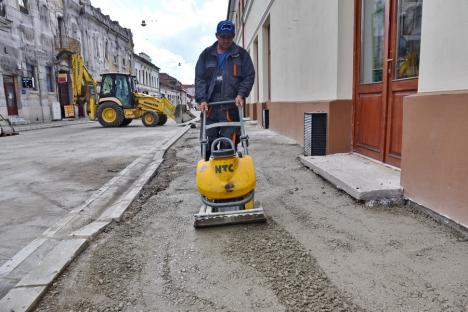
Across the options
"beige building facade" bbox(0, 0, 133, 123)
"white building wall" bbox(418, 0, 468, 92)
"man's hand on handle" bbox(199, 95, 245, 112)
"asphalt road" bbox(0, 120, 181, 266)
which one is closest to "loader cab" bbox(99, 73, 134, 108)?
"beige building facade" bbox(0, 0, 133, 123)

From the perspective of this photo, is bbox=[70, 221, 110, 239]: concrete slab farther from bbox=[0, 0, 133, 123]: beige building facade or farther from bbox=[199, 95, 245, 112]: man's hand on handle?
bbox=[0, 0, 133, 123]: beige building facade

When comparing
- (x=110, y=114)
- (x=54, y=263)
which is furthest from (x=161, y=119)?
(x=54, y=263)

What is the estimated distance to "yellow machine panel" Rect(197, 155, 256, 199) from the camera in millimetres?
3266

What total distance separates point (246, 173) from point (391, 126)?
7.72ft

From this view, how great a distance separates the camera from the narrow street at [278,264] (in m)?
2.22

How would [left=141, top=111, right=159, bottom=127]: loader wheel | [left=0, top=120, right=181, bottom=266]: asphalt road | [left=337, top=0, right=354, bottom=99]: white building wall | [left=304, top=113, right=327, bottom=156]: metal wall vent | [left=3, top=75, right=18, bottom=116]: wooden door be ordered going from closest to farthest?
[left=0, top=120, right=181, bottom=266]: asphalt road
[left=337, top=0, right=354, bottom=99]: white building wall
[left=304, top=113, right=327, bottom=156]: metal wall vent
[left=141, top=111, right=159, bottom=127]: loader wheel
[left=3, top=75, right=18, bottom=116]: wooden door

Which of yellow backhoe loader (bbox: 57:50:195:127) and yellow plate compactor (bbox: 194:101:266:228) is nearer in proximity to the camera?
yellow plate compactor (bbox: 194:101:266:228)

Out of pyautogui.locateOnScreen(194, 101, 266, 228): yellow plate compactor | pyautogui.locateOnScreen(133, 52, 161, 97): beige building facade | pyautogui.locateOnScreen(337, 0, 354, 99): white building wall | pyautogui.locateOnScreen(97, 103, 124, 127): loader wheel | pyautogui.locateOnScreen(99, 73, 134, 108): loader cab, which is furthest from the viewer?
pyautogui.locateOnScreen(133, 52, 161, 97): beige building facade

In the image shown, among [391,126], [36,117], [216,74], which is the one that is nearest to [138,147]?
[216,74]

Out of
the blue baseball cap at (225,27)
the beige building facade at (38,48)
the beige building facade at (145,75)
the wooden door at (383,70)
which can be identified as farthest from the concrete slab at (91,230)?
the beige building facade at (145,75)

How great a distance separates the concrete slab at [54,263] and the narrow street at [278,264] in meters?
0.06

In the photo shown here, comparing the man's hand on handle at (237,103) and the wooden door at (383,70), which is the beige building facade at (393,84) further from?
the man's hand on handle at (237,103)

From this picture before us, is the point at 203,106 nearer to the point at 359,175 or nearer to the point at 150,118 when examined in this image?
the point at 359,175

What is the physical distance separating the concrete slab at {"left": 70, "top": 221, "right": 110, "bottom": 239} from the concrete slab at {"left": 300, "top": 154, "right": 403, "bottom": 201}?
2.63 meters
